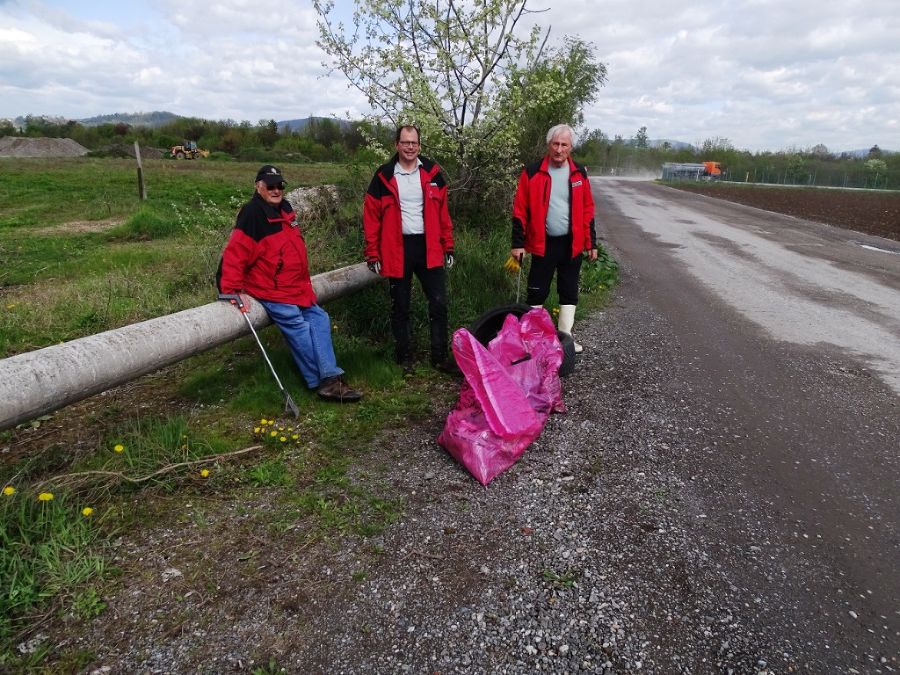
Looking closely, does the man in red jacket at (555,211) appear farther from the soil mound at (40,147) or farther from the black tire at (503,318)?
the soil mound at (40,147)

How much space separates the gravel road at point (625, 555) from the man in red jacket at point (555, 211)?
3.46ft

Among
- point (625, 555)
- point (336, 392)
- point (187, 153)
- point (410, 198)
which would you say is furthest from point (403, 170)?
point (187, 153)

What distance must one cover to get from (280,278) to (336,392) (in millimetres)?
919

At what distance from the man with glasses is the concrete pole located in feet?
0.52

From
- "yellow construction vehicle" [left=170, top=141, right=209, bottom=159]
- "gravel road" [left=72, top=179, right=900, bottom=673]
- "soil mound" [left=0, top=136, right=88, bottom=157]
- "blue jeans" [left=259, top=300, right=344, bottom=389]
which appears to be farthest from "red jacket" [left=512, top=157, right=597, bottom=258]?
"soil mound" [left=0, top=136, right=88, bottom=157]

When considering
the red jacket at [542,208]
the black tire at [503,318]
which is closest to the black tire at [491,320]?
the black tire at [503,318]

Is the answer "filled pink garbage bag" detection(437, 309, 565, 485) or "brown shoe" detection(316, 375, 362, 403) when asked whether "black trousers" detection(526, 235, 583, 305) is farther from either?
"brown shoe" detection(316, 375, 362, 403)

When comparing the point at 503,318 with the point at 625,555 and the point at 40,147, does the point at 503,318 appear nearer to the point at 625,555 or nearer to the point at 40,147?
the point at 625,555

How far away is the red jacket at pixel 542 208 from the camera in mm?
4500

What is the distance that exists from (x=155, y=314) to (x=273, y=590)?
4299 millimetres

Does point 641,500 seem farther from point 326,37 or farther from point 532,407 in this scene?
point 326,37

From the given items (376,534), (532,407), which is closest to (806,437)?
(532,407)

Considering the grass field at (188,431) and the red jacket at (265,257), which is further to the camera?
the red jacket at (265,257)

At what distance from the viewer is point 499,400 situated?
3438mm
